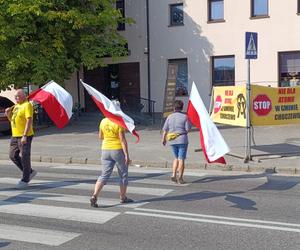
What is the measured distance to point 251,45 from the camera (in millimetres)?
12742

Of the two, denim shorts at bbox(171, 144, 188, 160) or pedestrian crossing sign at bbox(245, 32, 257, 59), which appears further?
pedestrian crossing sign at bbox(245, 32, 257, 59)

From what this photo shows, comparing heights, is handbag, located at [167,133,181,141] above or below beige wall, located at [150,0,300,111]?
below

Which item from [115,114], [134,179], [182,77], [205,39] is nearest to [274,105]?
[134,179]

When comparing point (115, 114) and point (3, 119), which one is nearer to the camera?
point (115, 114)

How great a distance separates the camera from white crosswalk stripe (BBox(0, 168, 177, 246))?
21.8 ft

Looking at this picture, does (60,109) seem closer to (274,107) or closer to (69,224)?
(69,224)

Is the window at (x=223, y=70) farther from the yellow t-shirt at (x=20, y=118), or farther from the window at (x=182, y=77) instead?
the yellow t-shirt at (x=20, y=118)

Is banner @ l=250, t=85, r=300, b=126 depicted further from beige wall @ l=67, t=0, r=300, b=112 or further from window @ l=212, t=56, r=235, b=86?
window @ l=212, t=56, r=235, b=86

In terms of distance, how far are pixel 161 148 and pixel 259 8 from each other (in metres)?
10.8

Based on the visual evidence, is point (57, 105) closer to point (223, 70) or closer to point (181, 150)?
point (181, 150)

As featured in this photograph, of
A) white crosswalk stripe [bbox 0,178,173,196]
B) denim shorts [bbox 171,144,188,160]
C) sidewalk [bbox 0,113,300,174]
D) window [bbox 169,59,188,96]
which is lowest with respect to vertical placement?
white crosswalk stripe [bbox 0,178,173,196]

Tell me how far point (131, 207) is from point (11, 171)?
205 inches

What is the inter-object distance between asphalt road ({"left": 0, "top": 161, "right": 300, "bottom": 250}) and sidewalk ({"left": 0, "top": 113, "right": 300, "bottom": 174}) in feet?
3.99

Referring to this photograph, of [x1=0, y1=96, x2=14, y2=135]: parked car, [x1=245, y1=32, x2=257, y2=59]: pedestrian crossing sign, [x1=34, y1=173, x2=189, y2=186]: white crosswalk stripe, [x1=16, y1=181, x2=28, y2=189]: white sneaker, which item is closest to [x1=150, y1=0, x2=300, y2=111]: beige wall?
Result: [x1=0, y1=96, x2=14, y2=135]: parked car
